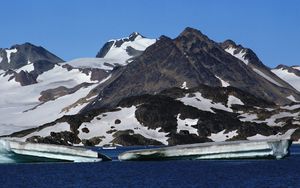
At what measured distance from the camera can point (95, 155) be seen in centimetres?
16838

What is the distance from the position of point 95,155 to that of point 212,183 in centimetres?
5625

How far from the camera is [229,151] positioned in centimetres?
16350

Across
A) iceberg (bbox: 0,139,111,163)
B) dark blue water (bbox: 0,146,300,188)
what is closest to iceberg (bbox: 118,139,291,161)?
dark blue water (bbox: 0,146,300,188)

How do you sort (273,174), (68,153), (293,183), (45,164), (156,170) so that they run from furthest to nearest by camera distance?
1. (45,164)
2. (68,153)
3. (156,170)
4. (273,174)
5. (293,183)

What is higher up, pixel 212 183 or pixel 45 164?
pixel 45 164

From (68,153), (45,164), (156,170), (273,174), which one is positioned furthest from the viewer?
(45,164)

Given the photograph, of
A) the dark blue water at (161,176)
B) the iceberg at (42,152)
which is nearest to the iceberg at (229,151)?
the dark blue water at (161,176)

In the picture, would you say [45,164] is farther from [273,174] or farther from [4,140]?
[273,174]

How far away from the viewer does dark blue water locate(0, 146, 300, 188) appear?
384 ft

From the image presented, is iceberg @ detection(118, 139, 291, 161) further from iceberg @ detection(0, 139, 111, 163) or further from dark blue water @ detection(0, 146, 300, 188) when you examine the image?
iceberg @ detection(0, 139, 111, 163)

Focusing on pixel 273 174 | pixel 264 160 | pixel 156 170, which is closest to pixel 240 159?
pixel 264 160

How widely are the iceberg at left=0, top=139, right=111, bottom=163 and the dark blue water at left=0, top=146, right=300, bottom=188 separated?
3419 mm

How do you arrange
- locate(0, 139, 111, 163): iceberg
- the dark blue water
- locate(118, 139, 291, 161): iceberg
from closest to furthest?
the dark blue water < locate(118, 139, 291, 161): iceberg < locate(0, 139, 111, 163): iceberg

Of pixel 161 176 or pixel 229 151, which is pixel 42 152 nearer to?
pixel 229 151
